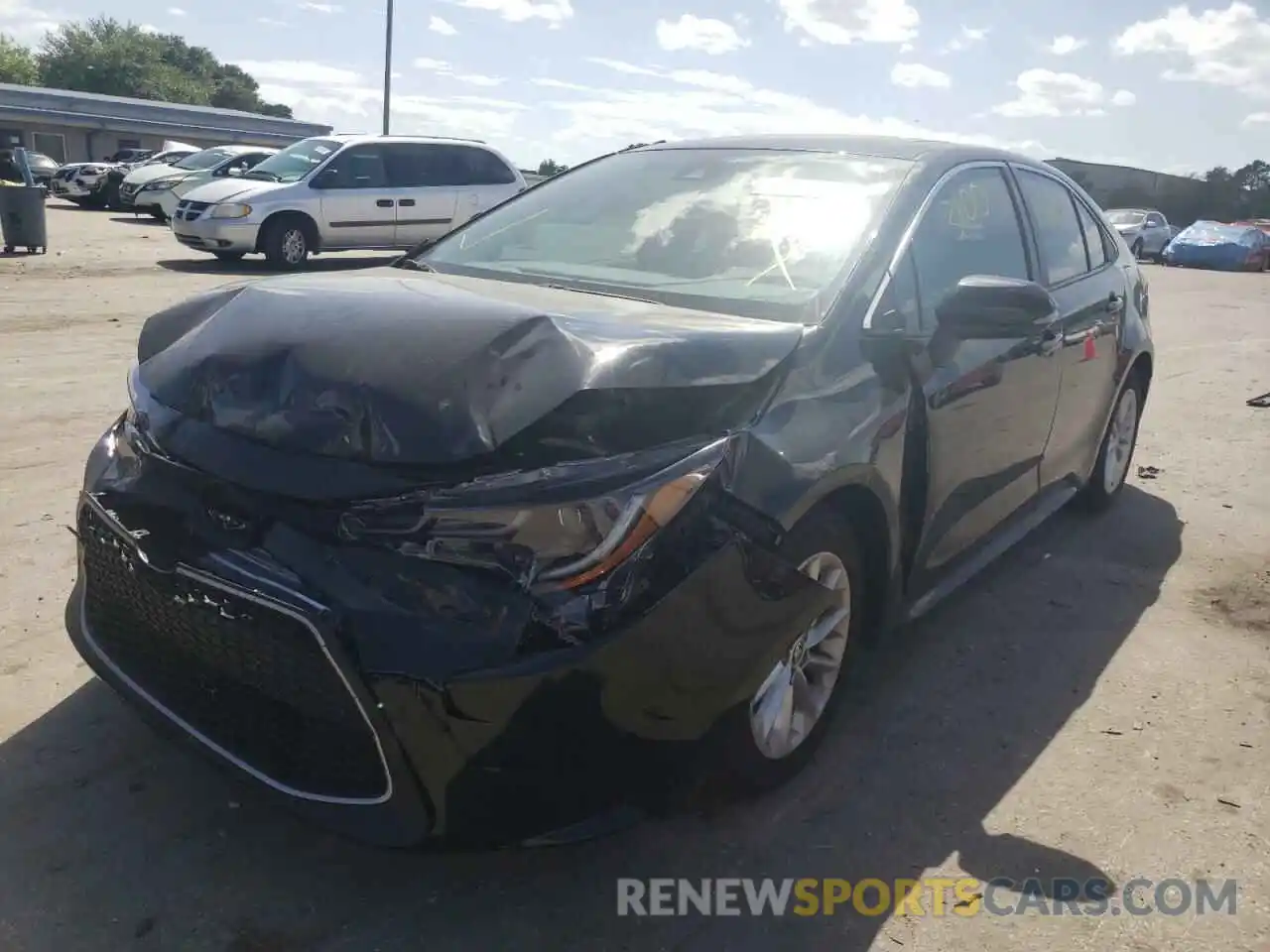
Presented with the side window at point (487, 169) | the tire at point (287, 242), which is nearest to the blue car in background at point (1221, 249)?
the side window at point (487, 169)

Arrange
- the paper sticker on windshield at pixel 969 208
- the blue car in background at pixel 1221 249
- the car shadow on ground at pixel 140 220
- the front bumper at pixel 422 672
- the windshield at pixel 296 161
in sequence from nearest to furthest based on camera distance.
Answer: the front bumper at pixel 422 672 → the paper sticker on windshield at pixel 969 208 → the windshield at pixel 296 161 → the car shadow on ground at pixel 140 220 → the blue car in background at pixel 1221 249

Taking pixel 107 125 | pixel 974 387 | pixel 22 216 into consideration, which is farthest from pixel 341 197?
pixel 107 125

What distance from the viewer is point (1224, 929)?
2.46 metres

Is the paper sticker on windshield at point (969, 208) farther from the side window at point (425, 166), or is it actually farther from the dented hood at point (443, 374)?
the side window at point (425, 166)

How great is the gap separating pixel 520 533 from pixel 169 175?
23207mm

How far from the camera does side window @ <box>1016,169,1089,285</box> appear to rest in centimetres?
419

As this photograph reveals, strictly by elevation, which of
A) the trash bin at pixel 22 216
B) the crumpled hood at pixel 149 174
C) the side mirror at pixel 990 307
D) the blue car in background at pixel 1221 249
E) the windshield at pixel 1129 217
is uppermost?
the side mirror at pixel 990 307

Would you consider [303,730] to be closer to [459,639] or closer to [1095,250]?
[459,639]

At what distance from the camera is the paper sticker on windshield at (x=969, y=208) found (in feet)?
11.5

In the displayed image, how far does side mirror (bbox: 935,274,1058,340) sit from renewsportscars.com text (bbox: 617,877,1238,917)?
145 centimetres

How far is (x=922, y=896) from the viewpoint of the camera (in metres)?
2.51

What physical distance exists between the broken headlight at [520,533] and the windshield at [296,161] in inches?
512

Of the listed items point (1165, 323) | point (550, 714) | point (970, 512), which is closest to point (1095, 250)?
point (970, 512)

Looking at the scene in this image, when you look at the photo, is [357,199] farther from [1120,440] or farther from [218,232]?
[1120,440]
